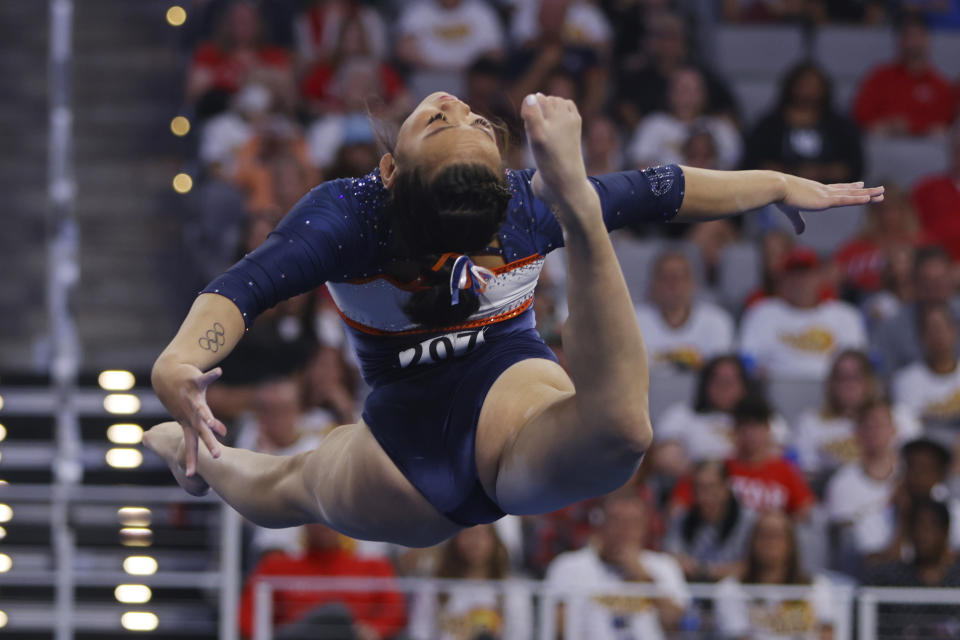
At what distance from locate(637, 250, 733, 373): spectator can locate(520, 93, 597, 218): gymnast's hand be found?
443cm

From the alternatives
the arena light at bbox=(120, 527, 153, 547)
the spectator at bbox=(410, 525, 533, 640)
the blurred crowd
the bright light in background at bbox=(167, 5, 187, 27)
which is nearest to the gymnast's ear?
the blurred crowd

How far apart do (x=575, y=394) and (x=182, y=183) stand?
17.5 feet

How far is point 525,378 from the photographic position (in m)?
3.09

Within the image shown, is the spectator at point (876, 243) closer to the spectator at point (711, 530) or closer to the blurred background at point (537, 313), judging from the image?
the blurred background at point (537, 313)

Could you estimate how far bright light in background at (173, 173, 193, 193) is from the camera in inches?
298

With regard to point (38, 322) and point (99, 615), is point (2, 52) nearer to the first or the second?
point (38, 322)

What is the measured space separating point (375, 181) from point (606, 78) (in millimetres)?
5570

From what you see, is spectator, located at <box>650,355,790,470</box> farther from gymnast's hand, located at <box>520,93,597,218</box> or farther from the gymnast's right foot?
gymnast's hand, located at <box>520,93,597,218</box>

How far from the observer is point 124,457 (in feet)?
20.7

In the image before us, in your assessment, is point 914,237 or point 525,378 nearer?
point 525,378

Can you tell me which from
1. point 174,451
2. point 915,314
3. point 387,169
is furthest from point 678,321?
point 387,169

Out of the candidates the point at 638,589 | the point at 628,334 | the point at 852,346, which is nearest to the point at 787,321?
the point at 852,346

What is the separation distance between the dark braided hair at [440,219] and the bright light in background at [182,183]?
4716 mm

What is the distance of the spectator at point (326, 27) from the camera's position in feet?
26.8
